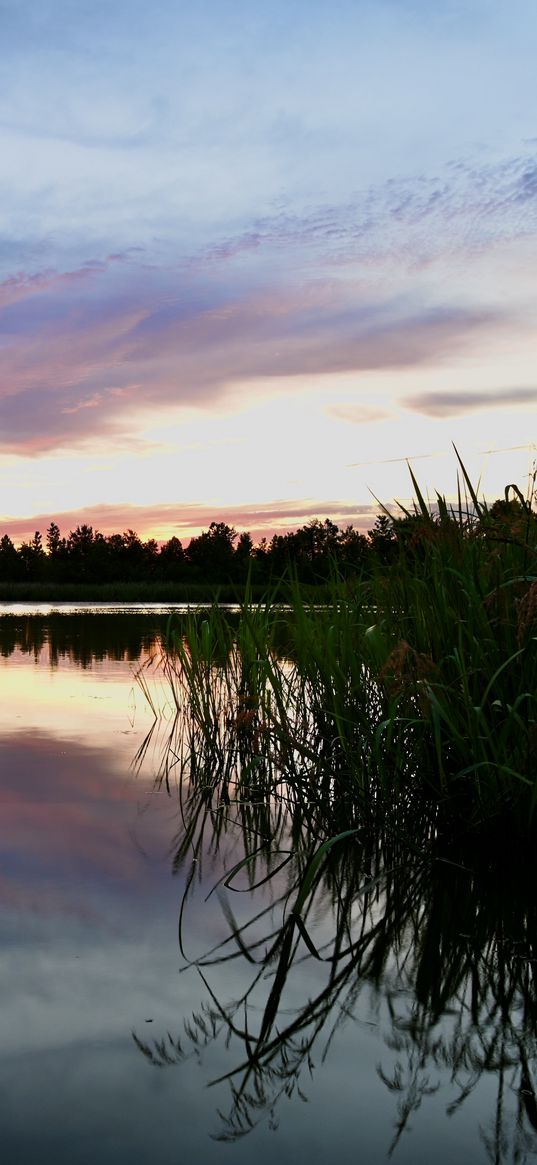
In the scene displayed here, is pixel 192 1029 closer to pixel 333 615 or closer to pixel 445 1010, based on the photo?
pixel 445 1010

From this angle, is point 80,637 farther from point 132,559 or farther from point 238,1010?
point 132,559

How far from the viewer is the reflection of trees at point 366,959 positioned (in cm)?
230

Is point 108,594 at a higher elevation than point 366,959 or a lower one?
higher

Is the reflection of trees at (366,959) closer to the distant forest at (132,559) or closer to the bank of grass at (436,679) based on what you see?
the bank of grass at (436,679)

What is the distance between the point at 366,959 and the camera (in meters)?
3.03

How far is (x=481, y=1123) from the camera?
2.13 m

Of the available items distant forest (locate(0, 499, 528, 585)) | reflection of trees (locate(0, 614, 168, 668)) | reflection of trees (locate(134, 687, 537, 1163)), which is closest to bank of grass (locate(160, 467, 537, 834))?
reflection of trees (locate(134, 687, 537, 1163))

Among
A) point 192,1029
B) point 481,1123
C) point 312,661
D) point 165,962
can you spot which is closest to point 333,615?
point 312,661

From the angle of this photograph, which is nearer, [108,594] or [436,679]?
[436,679]

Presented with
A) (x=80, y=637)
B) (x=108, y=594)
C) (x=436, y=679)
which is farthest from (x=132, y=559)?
(x=436, y=679)

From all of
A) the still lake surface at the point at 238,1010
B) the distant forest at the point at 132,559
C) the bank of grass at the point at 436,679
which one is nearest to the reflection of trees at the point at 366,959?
the still lake surface at the point at 238,1010

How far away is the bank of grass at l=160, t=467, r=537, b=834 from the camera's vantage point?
12.0ft

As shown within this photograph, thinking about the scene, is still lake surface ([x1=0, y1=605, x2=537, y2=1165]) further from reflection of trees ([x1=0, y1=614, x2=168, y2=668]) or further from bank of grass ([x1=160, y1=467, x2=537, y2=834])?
reflection of trees ([x1=0, y1=614, x2=168, y2=668])

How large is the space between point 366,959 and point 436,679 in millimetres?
1295
